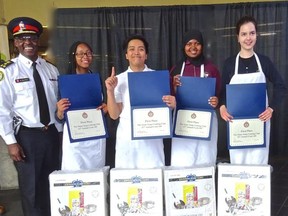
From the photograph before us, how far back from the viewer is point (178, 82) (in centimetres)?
209

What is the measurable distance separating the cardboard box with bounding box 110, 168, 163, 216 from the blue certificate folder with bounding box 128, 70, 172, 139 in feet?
0.86

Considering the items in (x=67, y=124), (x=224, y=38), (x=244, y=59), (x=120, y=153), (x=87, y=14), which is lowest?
(x=120, y=153)

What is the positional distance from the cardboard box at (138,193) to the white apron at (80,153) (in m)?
0.27

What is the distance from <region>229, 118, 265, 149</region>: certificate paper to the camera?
2.06m

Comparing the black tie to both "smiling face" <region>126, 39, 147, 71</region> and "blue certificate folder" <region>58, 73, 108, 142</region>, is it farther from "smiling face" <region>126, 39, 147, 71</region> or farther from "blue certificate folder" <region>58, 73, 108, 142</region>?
"smiling face" <region>126, 39, 147, 71</region>

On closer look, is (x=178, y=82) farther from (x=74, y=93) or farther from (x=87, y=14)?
(x=87, y=14)

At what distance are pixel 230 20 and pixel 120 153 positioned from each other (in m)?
2.60

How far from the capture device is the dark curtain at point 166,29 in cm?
404

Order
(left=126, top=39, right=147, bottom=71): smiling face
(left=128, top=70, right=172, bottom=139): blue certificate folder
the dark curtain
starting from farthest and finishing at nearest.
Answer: the dark curtain, (left=126, top=39, right=147, bottom=71): smiling face, (left=128, top=70, right=172, bottom=139): blue certificate folder

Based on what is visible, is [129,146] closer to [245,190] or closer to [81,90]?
[81,90]

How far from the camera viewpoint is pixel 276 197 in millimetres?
3070

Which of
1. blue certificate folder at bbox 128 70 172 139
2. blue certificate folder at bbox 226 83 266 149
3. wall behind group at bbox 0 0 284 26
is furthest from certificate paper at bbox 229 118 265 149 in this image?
wall behind group at bbox 0 0 284 26

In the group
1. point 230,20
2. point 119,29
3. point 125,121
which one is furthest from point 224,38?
point 125,121

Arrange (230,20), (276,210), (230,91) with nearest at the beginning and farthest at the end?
(230,91), (276,210), (230,20)
